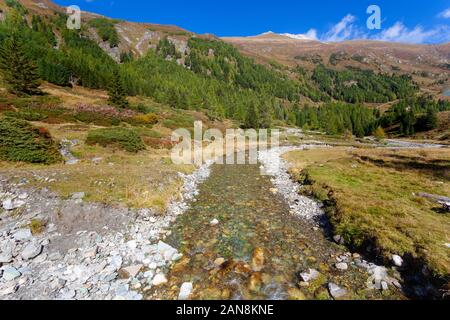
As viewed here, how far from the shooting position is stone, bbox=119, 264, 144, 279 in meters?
8.23

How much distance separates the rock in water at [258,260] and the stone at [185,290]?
2313mm

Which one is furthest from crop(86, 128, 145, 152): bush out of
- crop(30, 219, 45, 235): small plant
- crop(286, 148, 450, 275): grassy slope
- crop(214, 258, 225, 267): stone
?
crop(214, 258, 225, 267): stone

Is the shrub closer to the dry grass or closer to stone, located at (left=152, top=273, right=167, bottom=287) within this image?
the dry grass

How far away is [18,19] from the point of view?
377ft

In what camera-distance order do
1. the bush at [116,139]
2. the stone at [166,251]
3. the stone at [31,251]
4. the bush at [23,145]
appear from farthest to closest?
the bush at [116,139] → the bush at [23,145] → the stone at [166,251] → the stone at [31,251]

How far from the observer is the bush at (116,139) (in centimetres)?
2708

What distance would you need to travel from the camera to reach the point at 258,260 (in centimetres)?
930

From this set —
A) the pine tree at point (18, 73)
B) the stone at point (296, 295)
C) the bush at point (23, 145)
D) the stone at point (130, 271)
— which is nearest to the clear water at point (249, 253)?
the stone at point (296, 295)

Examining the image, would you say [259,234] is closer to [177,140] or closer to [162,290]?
[162,290]

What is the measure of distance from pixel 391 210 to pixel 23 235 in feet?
52.8

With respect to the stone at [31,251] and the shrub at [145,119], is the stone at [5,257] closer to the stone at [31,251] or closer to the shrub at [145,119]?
the stone at [31,251]

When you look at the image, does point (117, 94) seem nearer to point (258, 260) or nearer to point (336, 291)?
point (258, 260)

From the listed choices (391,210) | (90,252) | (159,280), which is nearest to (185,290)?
(159,280)
